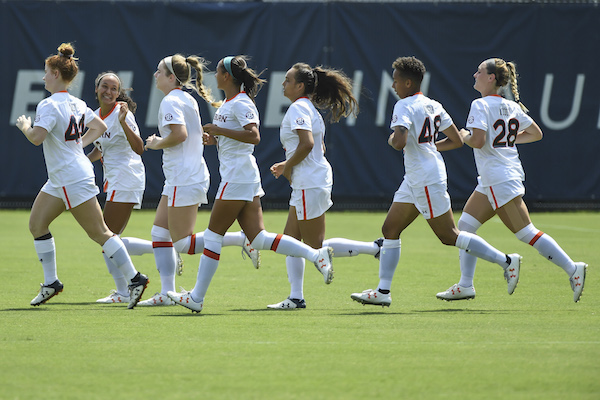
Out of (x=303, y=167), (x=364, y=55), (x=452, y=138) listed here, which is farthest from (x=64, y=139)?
(x=364, y=55)

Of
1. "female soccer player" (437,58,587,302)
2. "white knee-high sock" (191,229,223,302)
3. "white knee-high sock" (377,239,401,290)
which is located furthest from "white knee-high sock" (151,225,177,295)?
"female soccer player" (437,58,587,302)

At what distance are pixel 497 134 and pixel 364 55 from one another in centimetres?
1223

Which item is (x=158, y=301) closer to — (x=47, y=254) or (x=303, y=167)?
(x=47, y=254)

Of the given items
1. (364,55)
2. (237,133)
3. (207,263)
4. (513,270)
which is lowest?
(207,263)

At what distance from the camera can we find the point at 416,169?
781 cm

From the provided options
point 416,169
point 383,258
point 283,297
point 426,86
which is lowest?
point 283,297

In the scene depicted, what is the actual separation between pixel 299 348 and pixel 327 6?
15.2 metres

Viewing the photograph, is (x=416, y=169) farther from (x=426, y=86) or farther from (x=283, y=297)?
(x=426, y=86)

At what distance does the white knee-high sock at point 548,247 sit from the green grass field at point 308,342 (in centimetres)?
36

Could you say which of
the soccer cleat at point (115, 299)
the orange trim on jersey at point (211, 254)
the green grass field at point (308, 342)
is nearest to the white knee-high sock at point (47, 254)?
the green grass field at point (308, 342)

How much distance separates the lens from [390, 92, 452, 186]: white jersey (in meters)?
7.66

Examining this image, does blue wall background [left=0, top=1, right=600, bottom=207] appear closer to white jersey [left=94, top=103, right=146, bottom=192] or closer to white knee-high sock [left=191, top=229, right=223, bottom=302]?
white jersey [left=94, top=103, right=146, bottom=192]

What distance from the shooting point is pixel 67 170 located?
773 cm

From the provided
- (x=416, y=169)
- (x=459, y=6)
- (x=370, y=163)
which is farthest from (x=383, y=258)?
(x=459, y=6)
